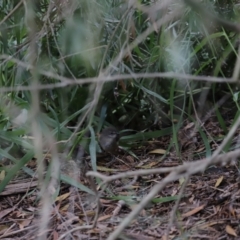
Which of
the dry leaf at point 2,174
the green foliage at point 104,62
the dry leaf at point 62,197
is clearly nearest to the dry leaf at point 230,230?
the green foliage at point 104,62

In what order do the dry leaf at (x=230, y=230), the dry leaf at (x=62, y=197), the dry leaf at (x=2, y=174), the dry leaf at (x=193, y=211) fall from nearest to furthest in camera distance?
the dry leaf at (x=230, y=230)
the dry leaf at (x=193, y=211)
the dry leaf at (x=62, y=197)
the dry leaf at (x=2, y=174)

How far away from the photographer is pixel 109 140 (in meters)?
1.85

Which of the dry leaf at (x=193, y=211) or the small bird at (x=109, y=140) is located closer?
the dry leaf at (x=193, y=211)

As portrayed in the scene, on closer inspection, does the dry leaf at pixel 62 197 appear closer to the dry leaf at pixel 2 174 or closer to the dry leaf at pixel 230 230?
the dry leaf at pixel 2 174

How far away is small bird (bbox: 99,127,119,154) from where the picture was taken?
6.07 ft

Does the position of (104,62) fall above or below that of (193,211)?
above

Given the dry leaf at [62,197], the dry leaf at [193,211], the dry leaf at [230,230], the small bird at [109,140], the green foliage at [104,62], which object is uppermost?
the green foliage at [104,62]

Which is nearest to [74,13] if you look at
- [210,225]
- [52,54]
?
[52,54]

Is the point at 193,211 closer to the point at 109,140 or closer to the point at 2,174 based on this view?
the point at 109,140

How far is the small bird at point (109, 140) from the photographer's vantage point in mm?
1852

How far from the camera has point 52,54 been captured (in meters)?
2.02

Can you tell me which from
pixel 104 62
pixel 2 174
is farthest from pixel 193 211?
pixel 2 174

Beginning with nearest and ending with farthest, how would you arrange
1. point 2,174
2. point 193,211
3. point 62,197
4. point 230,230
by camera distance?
1. point 230,230
2. point 193,211
3. point 62,197
4. point 2,174

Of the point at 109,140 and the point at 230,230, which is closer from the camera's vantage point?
the point at 230,230
